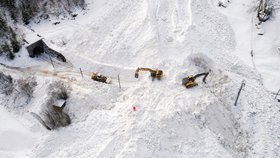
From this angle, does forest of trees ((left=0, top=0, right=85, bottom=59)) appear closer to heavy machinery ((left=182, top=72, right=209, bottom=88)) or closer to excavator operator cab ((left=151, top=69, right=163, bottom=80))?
excavator operator cab ((left=151, top=69, right=163, bottom=80))

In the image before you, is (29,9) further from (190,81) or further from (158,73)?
(190,81)

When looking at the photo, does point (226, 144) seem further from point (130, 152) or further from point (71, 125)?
point (71, 125)

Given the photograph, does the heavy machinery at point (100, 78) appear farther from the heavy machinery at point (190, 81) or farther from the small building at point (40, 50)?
the heavy machinery at point (190, 81)

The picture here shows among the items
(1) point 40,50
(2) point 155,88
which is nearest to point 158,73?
(2) point 155,88

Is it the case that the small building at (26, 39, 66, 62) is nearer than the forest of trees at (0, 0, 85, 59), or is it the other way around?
the small building at (26, 39, 66, 62)

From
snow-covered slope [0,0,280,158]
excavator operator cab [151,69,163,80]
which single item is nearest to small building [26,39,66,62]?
snow-covered slope [0,0,280,158]

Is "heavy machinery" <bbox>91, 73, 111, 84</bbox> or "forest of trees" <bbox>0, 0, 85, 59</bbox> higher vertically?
"forest of trees" <bbox>0, 0, 85, 59</bbox>

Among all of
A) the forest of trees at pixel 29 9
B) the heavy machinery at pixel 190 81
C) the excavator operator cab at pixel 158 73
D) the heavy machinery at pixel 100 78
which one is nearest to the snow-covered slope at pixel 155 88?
Answer: the heavy machinery at pixel 100 78

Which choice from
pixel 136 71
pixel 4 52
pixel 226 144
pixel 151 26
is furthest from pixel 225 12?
pixel 4 52

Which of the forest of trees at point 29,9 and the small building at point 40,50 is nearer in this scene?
the small building at point 40,50
